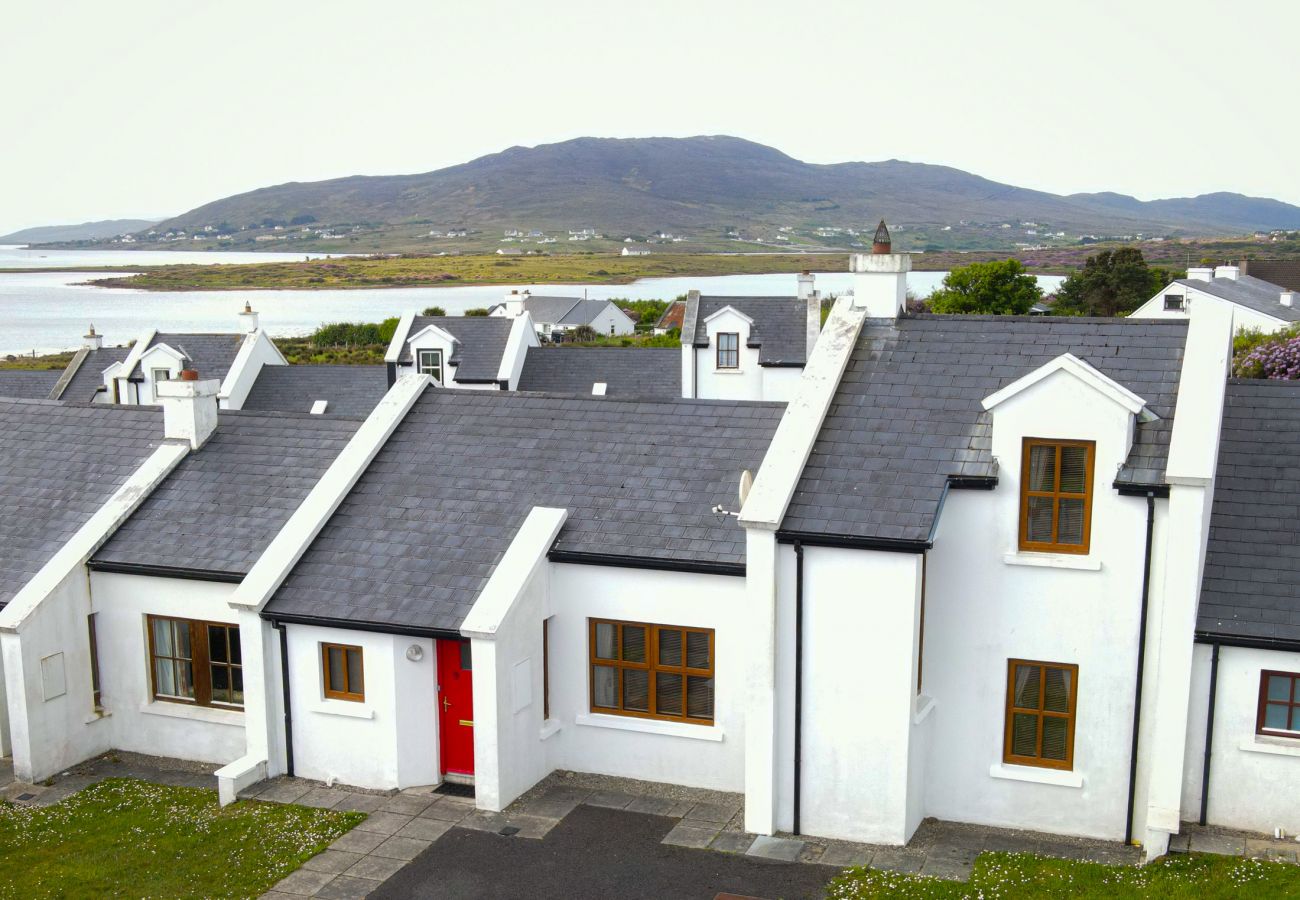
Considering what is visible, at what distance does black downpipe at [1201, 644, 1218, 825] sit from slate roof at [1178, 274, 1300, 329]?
4993cm

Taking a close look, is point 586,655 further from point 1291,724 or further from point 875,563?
point 1291,724

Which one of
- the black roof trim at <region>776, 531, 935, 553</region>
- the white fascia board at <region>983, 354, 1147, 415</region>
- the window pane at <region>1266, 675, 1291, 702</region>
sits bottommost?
the window pane at <region>1266, 675, 1291, 702</region>

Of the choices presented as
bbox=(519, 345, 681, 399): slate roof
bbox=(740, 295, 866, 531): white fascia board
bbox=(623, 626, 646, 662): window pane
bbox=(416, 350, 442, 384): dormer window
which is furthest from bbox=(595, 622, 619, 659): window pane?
bbox=(416, 350, 442, 384): dormer window

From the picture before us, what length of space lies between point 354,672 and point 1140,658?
1065 cm

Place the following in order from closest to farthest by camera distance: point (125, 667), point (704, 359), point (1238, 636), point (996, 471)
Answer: point (1238, 636), point (996, 471), point (125, 667), point (704, 359)

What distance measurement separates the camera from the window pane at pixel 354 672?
16.4 metres

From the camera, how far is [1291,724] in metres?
13.8

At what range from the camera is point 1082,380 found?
14.0 meters

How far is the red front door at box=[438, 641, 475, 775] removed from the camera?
16.1 metres

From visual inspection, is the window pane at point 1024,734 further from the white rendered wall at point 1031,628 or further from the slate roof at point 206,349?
the slate roof at point 206,349

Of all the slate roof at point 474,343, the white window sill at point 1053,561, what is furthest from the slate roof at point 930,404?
the slate roof at point 474,343

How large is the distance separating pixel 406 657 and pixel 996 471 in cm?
844

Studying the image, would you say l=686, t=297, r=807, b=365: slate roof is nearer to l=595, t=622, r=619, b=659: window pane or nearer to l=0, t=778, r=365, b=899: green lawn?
l=595, t=622, r=619, b=659: window pane

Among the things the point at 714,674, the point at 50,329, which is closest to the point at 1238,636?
the point at 714,674
